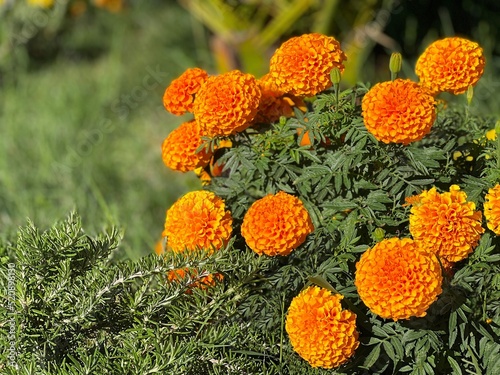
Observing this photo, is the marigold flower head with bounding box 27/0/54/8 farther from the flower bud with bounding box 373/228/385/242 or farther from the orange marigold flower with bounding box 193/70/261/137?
the flower bud with bounding box 373/228/385/242

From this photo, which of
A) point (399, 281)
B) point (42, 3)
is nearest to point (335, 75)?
point (399, 281)

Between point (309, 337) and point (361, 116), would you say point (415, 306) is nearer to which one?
point (309, 337)

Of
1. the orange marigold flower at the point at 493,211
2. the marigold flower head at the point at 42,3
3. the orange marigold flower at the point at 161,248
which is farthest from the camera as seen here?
the marigold flower head at the point at 42,3

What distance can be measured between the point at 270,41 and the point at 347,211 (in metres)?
1.92

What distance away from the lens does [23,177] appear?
119 inches

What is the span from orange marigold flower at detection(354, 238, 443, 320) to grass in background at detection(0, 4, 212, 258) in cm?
75

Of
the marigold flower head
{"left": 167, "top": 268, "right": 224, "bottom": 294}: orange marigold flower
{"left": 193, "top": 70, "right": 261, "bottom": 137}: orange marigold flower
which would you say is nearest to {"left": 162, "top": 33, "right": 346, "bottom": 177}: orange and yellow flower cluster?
{"left": 193, "top": 70, "right": 261, "bottom": 137}: orange marigold flower

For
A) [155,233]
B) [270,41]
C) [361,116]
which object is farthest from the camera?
[270,41]

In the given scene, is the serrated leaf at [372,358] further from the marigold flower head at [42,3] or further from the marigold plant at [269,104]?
the marigold flower head at [42,3]

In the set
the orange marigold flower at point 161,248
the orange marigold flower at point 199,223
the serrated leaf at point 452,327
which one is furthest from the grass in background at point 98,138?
the serrated leaf at point 452,327

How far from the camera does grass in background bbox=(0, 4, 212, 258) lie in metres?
2.75

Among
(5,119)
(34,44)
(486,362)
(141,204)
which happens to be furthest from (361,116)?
(34,44)

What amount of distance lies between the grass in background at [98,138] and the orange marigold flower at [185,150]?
0.33 metres

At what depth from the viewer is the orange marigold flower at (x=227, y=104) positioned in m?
1.41
